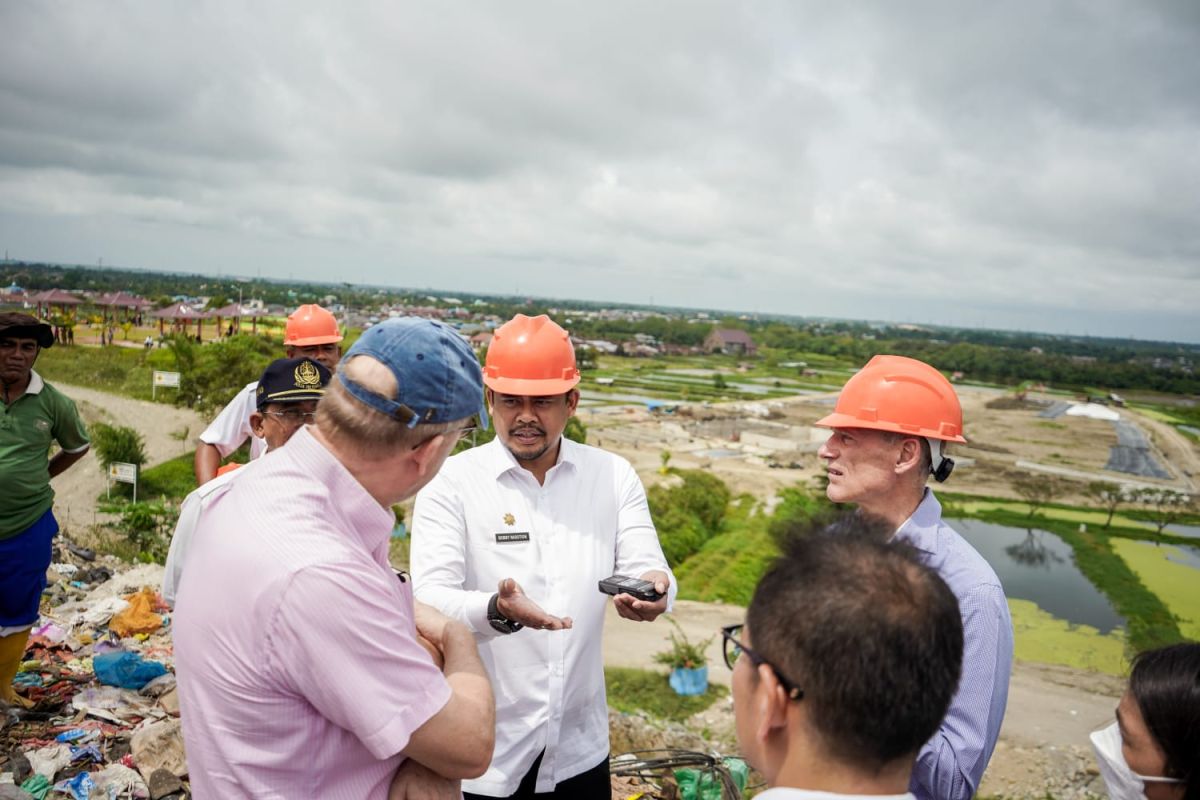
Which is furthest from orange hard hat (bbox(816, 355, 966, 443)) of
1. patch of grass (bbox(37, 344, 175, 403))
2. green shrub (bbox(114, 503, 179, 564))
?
patch of grass (bbox(37, 344, 175, 403))

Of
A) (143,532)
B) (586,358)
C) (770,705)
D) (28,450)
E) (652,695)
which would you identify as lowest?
(652,695)

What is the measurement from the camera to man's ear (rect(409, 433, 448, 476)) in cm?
156

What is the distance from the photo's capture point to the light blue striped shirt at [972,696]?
6.84ft

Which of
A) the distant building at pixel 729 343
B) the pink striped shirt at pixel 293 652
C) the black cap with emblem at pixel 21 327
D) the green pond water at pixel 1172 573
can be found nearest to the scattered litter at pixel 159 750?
the black cap with emblem at pixel 21 327

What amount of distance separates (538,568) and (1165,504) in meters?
43.6

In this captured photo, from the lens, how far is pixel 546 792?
2.63m

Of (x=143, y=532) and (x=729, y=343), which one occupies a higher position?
(x=729, y=343)

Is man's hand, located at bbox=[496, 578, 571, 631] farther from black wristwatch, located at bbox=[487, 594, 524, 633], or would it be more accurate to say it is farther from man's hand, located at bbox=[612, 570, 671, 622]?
man's hand, located at bbox=[612, 570, 671, 622]

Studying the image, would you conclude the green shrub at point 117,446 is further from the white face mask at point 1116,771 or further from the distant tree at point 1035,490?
the distant tree at point 1035,490

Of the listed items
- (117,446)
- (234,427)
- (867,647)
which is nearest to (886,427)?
(867,647)

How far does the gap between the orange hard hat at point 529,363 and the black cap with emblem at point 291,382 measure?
104 centimetres

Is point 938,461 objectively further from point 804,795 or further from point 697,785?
point 697,785

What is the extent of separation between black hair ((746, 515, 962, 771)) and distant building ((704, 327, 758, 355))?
117829 mm

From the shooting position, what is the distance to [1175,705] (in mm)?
1675
